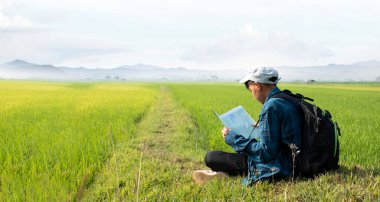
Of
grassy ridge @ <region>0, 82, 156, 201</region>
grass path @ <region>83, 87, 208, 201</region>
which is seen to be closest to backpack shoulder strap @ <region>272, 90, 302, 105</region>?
Result: grass path @ <region>83, 87, 208, 201</region>

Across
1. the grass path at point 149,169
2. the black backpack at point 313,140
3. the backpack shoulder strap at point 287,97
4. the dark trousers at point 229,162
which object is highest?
the backpack shoulder strap at point 287,97

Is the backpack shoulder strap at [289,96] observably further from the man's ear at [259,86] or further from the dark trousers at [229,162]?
the dark trousers at [229,162]

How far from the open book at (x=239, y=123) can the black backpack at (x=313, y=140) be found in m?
0.43

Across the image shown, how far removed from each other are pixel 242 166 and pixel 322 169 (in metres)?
0.74

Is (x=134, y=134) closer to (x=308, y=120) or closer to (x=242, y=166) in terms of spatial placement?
(x=242, y=166)

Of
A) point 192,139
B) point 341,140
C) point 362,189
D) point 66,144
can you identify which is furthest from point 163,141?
point 362,189

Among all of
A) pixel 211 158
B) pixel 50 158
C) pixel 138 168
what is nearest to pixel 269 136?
pixel 211 158

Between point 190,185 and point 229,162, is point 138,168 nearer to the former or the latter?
point 190,185

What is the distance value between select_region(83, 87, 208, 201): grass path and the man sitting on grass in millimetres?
654

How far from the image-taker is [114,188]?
3672 millimetres

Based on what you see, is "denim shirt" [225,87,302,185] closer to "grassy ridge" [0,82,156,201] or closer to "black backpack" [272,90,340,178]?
"black backpack" [272,90,340,178]

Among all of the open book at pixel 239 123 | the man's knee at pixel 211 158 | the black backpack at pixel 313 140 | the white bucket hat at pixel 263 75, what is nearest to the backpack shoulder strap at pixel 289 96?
the black backpack at pixel 313 140

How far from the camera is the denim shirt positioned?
3.13 metres

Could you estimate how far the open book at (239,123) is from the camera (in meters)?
3.40
